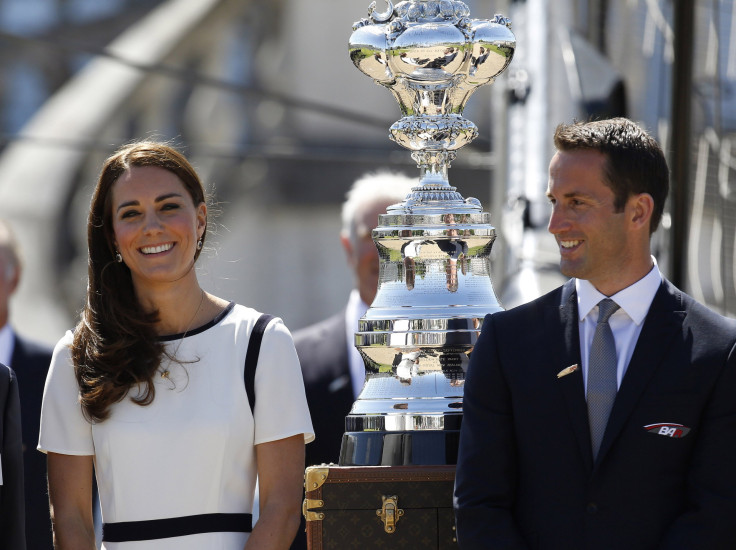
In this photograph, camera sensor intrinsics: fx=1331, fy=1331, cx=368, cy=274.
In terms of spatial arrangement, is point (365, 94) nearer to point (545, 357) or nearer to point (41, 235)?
point (41, 235)

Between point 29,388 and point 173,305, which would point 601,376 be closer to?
point 173,305

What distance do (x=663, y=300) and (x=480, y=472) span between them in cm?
51

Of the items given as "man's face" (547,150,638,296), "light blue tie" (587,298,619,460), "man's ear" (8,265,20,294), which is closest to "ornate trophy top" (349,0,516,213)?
"man's face" (547,150,638,296)

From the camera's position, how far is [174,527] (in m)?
2.78

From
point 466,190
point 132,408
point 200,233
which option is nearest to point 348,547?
point 132,408

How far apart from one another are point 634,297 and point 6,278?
266 centimetres

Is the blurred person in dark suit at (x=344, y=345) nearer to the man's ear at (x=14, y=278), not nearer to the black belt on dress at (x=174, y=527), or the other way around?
the black belt on dress at (x=174, y=527)

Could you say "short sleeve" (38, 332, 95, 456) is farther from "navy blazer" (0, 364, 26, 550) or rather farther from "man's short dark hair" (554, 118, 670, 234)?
"man's short dark hair" (554, 118, 670, 234)

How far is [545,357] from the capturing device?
272cm

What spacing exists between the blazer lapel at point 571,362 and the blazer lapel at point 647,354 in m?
0.05

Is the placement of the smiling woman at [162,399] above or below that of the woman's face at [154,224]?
below

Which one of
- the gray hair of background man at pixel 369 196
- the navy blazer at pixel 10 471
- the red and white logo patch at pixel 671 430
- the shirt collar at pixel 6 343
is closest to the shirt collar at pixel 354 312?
the gray hair of background man at pixel 369 196

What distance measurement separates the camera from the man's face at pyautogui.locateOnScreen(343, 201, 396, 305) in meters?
4.19

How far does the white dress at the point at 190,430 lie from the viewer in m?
2.79
